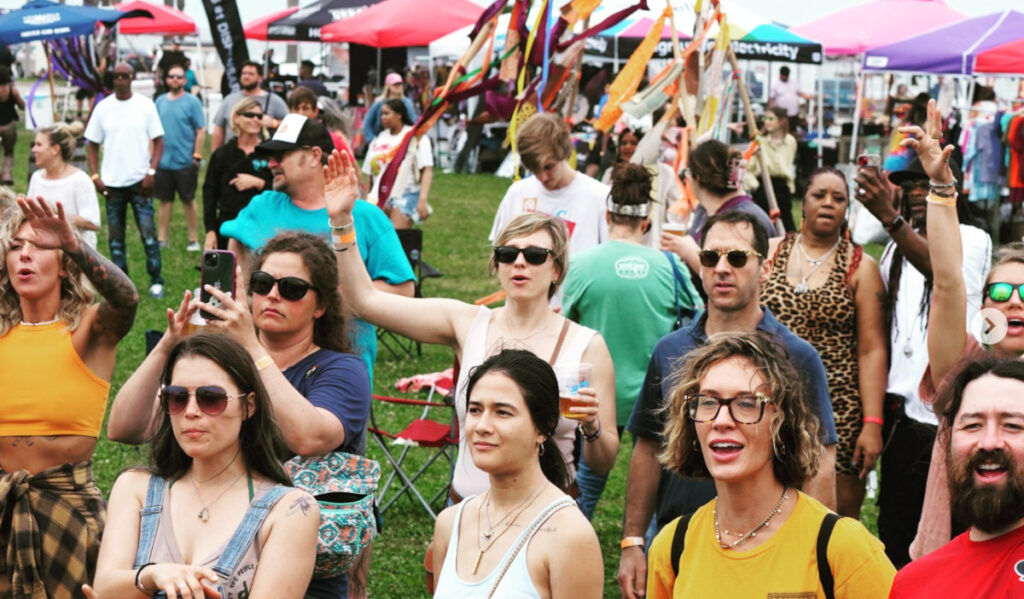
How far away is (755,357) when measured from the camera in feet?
9.82

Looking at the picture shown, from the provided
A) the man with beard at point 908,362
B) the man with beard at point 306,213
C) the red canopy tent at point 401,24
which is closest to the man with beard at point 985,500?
the man with beard at point 908,362

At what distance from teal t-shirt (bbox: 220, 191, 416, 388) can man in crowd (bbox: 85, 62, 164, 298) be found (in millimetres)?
7065

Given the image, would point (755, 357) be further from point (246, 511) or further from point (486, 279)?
point (486, 279)

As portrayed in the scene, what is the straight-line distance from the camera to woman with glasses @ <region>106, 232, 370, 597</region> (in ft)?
11.6

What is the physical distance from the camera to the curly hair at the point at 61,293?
4.18 m

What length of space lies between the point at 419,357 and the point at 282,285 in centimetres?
655

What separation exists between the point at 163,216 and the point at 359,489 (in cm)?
1154

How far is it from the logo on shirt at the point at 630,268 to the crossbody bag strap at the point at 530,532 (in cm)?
222

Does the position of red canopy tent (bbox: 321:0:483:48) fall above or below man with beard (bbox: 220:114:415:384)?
above

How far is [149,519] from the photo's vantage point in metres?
3.25

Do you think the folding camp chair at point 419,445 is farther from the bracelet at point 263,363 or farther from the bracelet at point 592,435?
the bracelet at point 263,363

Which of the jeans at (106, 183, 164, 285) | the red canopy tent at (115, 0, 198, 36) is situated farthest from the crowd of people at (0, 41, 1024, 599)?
the red canopy tent at (115, 0, 198, 36)

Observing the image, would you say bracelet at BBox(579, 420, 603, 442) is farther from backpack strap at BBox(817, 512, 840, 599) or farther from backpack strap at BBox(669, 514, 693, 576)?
backpack strap at BBox(817, 512, 840, 599)

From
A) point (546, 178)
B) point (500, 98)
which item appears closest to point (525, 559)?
point (546, 178)
